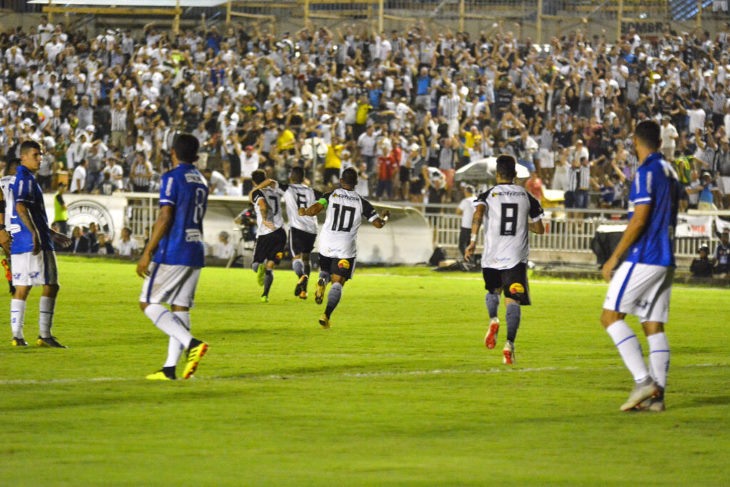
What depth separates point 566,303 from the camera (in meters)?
21.8

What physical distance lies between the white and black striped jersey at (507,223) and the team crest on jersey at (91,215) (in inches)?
849

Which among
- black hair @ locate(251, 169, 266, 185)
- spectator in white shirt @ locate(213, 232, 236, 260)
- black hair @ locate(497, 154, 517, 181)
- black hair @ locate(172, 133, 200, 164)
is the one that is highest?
black hair @ locate(172, 133, 200, 164)

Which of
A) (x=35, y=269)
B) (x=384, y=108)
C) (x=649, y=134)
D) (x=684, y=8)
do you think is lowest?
(x=35, y=269)

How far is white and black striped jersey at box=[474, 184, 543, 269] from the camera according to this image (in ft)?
42.7

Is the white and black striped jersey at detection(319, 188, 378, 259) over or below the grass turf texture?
over

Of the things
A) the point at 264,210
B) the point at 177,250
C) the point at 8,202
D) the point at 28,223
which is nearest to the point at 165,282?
the point at 177,250

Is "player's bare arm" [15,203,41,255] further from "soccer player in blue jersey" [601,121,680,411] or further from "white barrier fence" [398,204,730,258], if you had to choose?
"white barrier fence" [398,204,730,258]

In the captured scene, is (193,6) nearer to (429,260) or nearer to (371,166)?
(371,166)

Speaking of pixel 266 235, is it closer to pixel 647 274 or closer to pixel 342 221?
pixel 342 221

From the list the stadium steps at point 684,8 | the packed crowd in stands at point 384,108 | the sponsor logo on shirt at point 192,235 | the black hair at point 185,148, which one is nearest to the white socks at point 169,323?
the sponsor logo on shirt at point 192,235

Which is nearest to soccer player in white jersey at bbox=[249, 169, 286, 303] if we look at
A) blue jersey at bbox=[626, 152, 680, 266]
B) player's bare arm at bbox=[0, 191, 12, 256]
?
player's bare arm at bbox=[0, 191, 12, 256]

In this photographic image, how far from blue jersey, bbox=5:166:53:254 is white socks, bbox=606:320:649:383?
624cm

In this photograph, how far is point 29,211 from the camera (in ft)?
42.3

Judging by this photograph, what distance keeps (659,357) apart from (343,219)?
7852 mm
